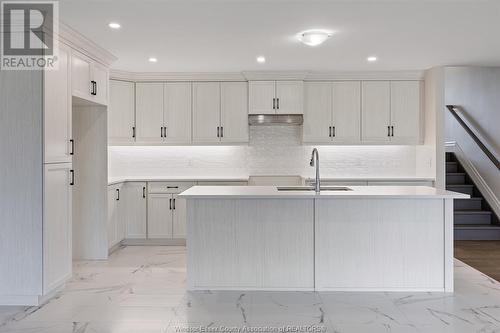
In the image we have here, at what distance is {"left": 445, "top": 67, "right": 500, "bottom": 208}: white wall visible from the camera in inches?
250

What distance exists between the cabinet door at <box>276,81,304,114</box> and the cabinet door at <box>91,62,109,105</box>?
2.28 m

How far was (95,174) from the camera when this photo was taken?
4738 mm

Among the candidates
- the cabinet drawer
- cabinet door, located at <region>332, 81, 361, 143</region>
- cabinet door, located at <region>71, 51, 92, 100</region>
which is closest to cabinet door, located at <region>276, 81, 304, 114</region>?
cabinet door, located at <region>332, 81, 361, 143</region>

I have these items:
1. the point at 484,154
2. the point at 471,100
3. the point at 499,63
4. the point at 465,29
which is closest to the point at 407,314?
the point at 465,29

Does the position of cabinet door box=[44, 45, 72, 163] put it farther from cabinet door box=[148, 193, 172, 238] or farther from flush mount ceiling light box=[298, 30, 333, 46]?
flush mount ceiling light box=[298, 30, 333, 46]

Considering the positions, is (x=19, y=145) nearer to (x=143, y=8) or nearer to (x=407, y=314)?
(x=143, y=8)

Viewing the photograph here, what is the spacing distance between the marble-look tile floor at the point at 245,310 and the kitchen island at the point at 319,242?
0.12 meters

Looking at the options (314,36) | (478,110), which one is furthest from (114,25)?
(478,110)

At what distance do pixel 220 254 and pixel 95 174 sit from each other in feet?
6.74

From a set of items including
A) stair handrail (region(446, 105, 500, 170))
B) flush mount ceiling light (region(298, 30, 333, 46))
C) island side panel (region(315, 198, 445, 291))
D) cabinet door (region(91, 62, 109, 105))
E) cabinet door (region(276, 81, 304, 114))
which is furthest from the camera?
stair handrail (region(446, 105, 500, 170))

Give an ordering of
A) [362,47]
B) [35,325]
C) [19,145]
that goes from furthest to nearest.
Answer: [362,47] < [19,145] < [35,325]

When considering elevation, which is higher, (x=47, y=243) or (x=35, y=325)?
(x=47, y=243)

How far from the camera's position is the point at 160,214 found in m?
5.51

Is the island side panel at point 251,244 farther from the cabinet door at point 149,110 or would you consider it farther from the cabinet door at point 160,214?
the cabinet door at point 149,110
